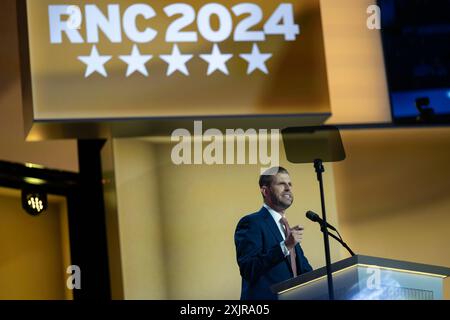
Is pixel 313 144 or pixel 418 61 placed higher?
pixel 418 61

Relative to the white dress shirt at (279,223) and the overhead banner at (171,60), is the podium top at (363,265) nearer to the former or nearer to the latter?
the white dress shirt at (279,223)

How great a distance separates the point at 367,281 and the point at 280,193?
3.23 ft

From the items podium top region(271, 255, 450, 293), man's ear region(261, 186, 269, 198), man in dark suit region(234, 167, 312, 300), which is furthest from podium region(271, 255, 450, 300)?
man's ear region(261, 186, 269, 198)

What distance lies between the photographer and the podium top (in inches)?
140

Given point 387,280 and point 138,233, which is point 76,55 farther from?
point 387,280

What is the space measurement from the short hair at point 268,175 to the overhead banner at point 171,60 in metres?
0.29

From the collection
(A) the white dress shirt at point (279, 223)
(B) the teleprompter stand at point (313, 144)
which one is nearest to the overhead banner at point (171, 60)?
(B) the teleprompter stand at point (313, 144)

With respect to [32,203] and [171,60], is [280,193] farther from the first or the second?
[32,203]

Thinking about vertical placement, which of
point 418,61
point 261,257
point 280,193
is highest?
point 418,61

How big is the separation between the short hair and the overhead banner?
0.29 meters

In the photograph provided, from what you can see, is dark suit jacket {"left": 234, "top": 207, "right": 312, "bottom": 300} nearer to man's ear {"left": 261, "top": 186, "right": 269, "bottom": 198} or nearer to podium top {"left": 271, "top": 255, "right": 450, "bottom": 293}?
man's ear {"left": 261, "top": 186, "right": 269, "bottom": 198}

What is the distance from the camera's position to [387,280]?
3.64m

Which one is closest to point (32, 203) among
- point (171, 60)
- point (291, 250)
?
point (171, 60)

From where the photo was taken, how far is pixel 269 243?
433 cm
